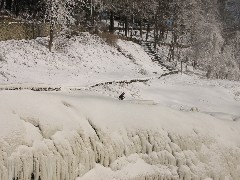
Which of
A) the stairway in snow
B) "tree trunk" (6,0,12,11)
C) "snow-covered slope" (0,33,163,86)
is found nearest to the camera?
"snow-covered slope" (0,33,163,86)

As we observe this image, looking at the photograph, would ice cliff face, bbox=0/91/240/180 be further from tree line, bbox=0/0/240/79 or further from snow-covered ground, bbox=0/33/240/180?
tree line, bbox=0/0/240/79

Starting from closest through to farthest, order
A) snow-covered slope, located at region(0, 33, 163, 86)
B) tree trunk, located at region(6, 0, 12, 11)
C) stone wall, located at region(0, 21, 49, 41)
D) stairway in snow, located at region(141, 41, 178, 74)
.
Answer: snow-covered slope, located at region(0, 33, 163, 86) < stone wall, located at region(0, 21, 49, 41) < stairway in snow, located at region(141, 41, 178, 74) < tree trunk, located at region(6, 0, 12, 11)

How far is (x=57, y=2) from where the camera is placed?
32.1 meters

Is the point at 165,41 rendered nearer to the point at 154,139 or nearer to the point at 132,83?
the point at 132,83

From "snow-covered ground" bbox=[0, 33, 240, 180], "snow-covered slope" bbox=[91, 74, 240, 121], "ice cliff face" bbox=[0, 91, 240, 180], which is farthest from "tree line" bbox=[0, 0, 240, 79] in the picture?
"ice cliff face" bbox=[0, 91, 240, 180]

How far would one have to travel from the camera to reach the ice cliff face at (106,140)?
8.84 metres

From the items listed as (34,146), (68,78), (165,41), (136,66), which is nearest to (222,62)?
(165,41)

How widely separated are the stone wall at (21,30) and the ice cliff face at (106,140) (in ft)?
66.2

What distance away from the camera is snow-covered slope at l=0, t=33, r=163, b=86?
2575 cm

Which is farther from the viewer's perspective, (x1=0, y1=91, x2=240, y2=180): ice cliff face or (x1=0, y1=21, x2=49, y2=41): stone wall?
(x1=0, y1=21, x2=49, y2=41): stone wall

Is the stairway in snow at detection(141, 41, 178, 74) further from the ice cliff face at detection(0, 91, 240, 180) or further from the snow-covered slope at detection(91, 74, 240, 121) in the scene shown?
the ice cliff face at detection(0, 91, 240, 180)

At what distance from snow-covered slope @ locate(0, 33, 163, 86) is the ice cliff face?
12965 millimetres

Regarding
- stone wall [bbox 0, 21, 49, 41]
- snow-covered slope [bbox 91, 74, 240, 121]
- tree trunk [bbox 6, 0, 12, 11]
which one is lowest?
snow-covered slope [bbox 91, 74, 240, 121]

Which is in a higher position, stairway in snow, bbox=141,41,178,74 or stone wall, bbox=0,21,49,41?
stone wall, bbox=0,21,49,41
